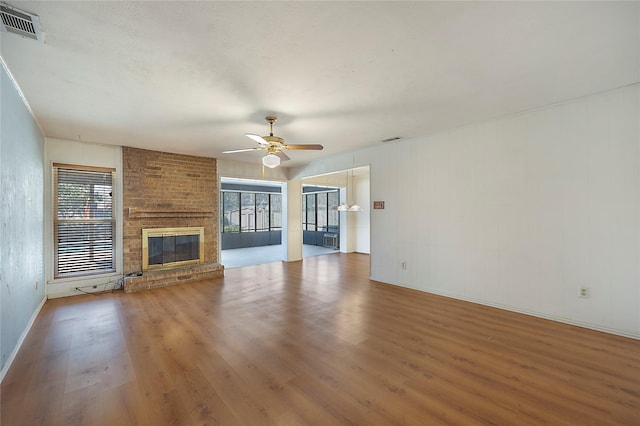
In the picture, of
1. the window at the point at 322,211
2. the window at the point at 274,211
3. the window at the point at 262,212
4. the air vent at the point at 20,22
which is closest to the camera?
the air vent at the point at 20,22

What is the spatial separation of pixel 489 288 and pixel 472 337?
4.35 feet

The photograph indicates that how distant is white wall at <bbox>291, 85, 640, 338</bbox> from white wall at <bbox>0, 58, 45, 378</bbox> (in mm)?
5202

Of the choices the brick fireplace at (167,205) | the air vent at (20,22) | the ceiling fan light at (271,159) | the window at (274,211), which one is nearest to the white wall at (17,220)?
the air vent at (20,22)

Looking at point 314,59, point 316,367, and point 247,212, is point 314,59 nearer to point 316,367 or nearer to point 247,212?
point 316,367

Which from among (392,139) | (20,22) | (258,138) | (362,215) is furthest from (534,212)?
(362,215)

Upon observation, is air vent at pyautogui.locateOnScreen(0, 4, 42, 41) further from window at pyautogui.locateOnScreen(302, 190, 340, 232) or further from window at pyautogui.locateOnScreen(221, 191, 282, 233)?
window at pyautogui.locateOnScreen(221, 191, 282, 233)

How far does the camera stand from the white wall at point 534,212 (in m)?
3.02

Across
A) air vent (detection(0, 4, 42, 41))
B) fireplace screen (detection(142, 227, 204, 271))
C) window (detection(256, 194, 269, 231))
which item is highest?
air vent (detection(0, 4, 42, 41))

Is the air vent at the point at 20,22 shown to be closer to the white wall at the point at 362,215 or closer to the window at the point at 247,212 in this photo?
the white wall at the point at 362,215

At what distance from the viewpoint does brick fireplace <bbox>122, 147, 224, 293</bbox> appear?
5.33 metres

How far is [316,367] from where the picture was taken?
245cm

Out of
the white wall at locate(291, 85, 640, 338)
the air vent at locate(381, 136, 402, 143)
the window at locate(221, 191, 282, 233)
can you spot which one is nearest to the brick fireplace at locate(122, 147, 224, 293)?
the air vent at locate(381, 136, 402, 143)

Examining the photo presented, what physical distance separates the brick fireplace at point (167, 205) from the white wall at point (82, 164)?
129 mm

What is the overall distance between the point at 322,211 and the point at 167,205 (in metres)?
6.71
